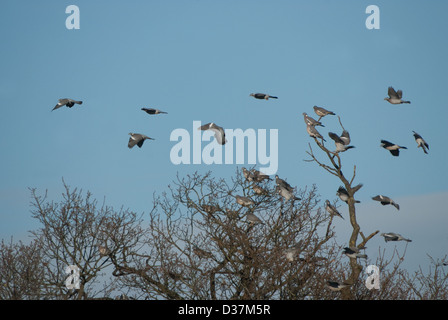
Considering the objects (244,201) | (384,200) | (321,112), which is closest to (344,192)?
(384,200)

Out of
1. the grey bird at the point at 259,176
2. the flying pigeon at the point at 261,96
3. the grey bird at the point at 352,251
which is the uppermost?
the flying pigeon at the point at 261,96

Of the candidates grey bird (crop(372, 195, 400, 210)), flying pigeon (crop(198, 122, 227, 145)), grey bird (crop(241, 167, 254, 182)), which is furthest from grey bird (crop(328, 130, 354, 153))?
grey bird (crop(241, 167, 254, 182))

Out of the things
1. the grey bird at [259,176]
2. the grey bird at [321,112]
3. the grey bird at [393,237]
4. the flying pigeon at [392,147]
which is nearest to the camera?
the grey bird at [393,237]

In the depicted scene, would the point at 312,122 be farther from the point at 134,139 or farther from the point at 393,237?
the point at 134,139

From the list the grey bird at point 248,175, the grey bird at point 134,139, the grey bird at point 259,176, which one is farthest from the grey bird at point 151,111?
the grey bird at point 259,176

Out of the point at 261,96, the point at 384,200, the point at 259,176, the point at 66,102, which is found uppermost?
the point at 261,96

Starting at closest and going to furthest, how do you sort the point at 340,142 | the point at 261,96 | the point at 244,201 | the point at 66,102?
the point at 340,142
the point at 66,102
the point at 261,96
the point at 244,201

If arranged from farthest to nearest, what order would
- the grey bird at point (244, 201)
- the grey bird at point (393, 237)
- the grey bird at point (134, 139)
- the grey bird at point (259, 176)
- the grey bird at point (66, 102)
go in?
the grey bird at point (259, 176) < the grey bird at point (244, 201) < the grey bird at point (66, 102) < the grey bird at point (134, 139) < the grey bird at point (393, 237)

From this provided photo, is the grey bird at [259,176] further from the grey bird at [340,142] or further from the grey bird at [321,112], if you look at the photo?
the grey bird at [340,142]

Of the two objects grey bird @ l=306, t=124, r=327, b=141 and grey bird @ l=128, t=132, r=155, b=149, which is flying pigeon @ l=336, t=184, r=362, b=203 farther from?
grey bird @ l=128, t=132, r=155, b=149

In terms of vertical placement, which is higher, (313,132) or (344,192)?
(313,132)

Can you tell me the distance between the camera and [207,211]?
20.0 m
